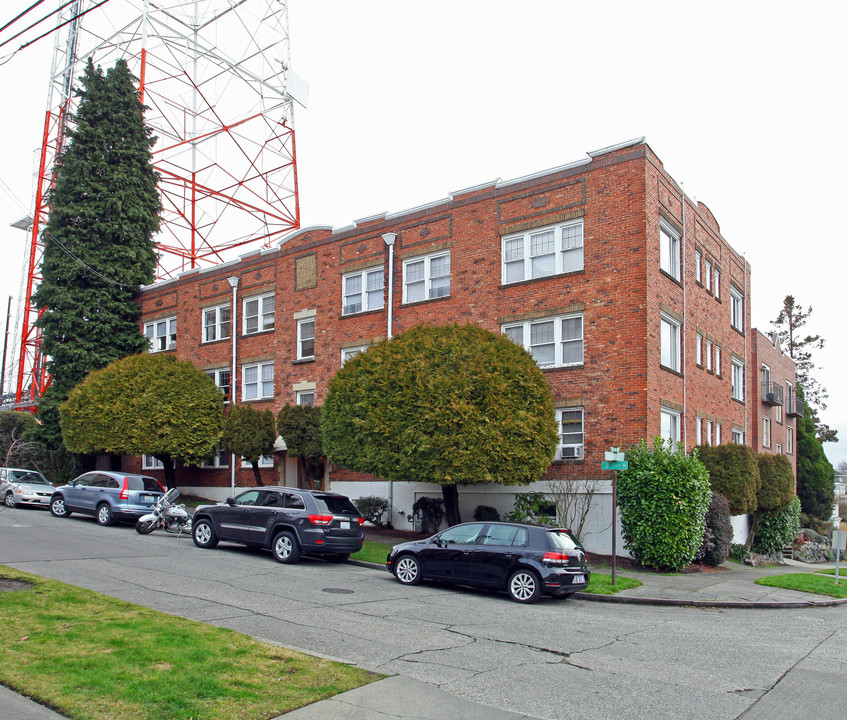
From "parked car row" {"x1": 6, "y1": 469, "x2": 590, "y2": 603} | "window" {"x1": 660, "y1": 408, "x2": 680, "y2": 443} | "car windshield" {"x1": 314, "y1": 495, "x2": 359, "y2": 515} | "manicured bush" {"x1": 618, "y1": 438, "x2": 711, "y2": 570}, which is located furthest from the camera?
"window" {"x1": 660, "y1": 408, "x2": 680, "y2": 443}

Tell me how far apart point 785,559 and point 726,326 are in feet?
30.4

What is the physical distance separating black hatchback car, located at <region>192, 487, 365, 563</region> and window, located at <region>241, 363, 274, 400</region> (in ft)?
41.2

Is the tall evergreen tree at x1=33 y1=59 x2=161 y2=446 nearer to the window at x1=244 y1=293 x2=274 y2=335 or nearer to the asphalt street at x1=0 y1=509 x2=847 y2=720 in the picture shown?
the window at x1=244 y1=293 x2=274 y2=335

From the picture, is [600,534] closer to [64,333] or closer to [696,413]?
[696,413]

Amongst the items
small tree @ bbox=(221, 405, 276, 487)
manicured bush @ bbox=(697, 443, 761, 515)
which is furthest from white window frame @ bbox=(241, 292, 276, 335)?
manicured bush @ bbox=(697, 443, 761, 515)

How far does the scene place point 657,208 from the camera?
74.6 ft

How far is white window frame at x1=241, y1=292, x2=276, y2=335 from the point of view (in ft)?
102

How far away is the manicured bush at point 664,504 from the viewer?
19.4 m

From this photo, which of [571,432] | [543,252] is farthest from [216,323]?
[571,432]

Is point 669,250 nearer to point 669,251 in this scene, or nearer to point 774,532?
point 669,251

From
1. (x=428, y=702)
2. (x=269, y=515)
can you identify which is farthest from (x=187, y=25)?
(x=428, y=702)

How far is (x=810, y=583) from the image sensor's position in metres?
18.5

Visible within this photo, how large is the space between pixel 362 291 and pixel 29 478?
46.4 ft

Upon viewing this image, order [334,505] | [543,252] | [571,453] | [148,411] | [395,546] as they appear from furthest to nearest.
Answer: [148,411], [543,252], [571,453], [334,505], [395,546]
